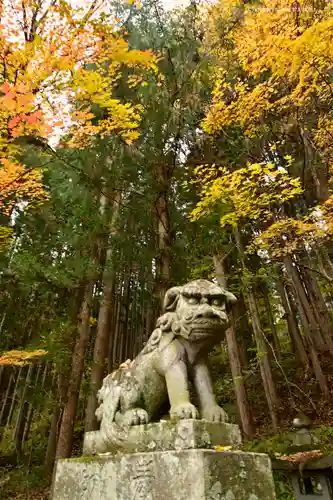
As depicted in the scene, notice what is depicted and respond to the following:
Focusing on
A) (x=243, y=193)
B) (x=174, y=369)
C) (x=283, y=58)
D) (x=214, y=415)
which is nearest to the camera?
(x=214, y=415)

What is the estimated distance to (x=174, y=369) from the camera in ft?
7.98

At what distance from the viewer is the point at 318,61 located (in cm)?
607

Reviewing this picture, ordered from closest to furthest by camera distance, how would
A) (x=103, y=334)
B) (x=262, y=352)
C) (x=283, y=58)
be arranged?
(x=283, y=58)
(x=103, y=334)
(x=262, y=352)

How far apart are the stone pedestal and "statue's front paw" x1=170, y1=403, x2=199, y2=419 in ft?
0.24

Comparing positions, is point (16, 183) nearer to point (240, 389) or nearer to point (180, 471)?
point (240, 389)

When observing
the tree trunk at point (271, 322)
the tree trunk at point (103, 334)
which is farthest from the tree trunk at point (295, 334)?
the tree trunk at point (103, 334)

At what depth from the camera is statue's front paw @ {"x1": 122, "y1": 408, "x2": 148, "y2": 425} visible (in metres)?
2.39

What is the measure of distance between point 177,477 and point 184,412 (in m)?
0.36

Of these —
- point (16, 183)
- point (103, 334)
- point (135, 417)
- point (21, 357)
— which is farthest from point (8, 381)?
point (135, 417)

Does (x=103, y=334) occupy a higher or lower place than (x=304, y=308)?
lower

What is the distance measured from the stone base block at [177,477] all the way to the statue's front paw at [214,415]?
279 mm

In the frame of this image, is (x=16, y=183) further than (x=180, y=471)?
Yes

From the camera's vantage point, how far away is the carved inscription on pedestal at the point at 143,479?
199cm

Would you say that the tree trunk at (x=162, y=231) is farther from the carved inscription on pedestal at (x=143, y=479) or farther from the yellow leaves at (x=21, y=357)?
the carved inscription on pedestal at (x=143, y=479)
